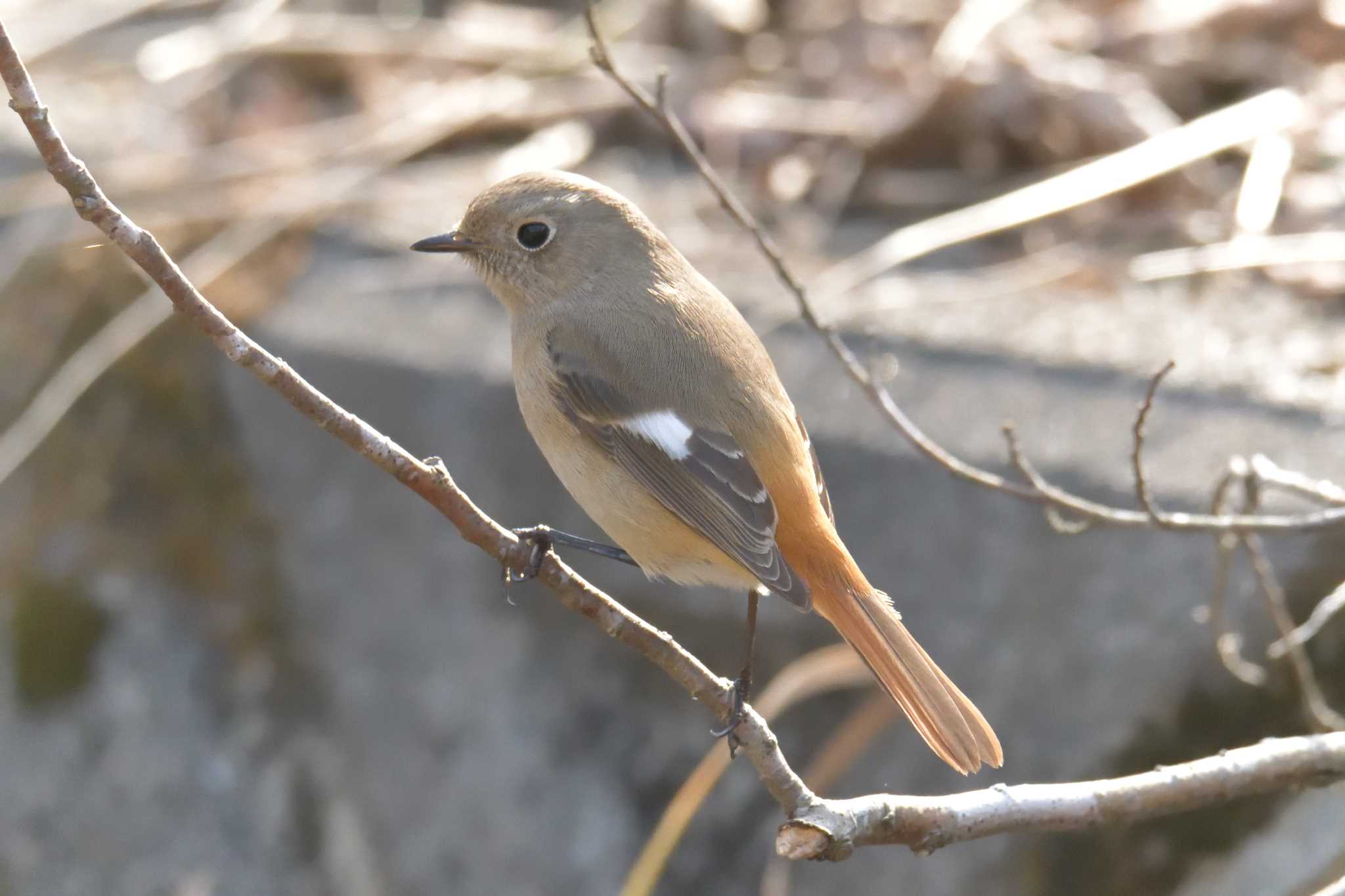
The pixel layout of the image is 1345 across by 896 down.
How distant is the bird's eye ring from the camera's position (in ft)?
9.07

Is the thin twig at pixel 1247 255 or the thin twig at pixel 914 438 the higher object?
the thin twig at pixel 914 438

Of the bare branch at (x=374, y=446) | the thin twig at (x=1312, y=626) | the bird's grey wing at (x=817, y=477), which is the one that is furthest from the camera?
the bird's grey wing at (x=817, y=477)

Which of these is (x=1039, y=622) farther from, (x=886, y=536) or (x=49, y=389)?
(x=49, y=389)

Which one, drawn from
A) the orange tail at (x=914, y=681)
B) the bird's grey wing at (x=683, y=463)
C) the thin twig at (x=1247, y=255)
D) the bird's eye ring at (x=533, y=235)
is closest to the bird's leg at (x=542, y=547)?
the bird's grey wing at (x=683, y=463)

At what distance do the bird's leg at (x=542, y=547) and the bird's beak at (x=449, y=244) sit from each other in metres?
0.65

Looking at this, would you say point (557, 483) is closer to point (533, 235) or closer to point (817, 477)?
point (533, 235)

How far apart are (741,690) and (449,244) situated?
111 centimetres

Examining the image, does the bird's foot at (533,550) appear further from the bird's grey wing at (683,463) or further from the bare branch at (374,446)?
the bird's grey wing at (683,463)

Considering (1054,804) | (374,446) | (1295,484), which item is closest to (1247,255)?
(1295,484)

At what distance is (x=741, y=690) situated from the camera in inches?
87.0

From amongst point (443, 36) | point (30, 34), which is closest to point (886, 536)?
point (443, 36)

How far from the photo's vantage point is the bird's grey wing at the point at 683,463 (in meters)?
2.27

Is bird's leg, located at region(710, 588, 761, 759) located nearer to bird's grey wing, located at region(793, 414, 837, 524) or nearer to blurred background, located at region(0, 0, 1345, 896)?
bird's grey wing, located at region(793, 414, 837, 524)

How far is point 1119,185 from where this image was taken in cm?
367
